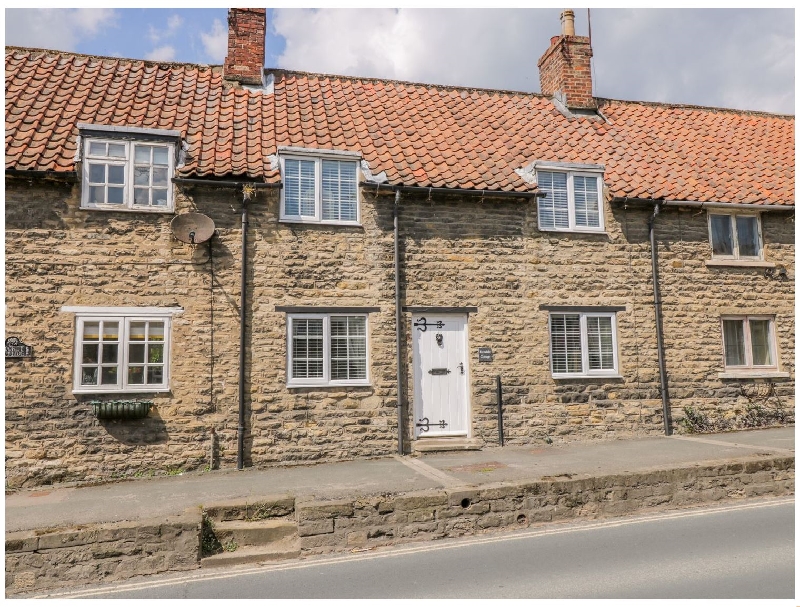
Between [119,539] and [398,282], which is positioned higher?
[398,282]

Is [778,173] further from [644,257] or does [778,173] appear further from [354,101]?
[354,101]

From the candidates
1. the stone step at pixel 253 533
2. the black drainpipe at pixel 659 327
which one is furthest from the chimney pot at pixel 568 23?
the stone step at pixel 253 533

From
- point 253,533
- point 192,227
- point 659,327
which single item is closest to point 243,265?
point 192,227

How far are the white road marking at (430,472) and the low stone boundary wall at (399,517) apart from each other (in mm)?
652

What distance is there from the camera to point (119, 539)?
6125mm

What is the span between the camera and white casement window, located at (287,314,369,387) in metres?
10.5

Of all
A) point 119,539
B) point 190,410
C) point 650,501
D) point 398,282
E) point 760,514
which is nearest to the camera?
point 119,539

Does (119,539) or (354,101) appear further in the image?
(354,101)

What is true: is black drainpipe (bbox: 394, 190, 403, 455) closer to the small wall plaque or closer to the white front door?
Result: the white front door

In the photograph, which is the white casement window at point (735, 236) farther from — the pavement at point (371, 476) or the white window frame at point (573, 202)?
the pavement at point (371, 476)

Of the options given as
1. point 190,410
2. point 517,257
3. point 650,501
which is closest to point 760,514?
point 650,501

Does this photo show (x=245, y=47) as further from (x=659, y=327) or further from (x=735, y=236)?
(x=735, y=236)

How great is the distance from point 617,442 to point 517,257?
397 cm

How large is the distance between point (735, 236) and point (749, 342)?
2291 millimetres
